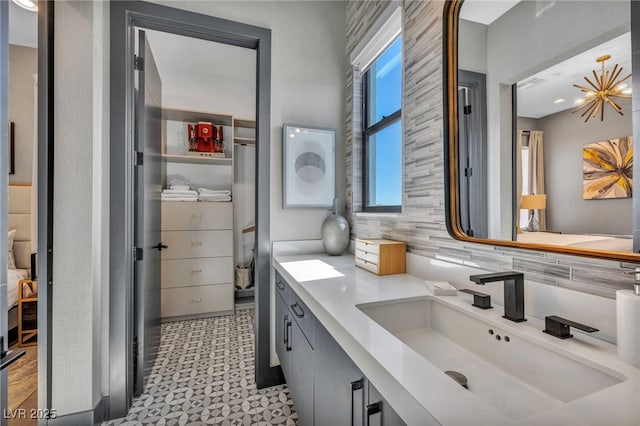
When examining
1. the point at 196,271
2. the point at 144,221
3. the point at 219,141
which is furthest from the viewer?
the point at 219,141

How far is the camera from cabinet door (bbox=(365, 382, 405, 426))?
0.56 meters

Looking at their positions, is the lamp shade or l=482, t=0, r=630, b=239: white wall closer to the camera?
l=482, t=0, r=630, b=239: white wall

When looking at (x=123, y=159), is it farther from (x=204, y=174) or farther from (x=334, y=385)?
(x=204, y=174)

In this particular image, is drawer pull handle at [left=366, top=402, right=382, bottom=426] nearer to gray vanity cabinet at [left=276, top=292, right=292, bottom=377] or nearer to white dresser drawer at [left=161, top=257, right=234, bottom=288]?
gray vanity cabinet at [left=276, top=292, right=292, bottom=377]

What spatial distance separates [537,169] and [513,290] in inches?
14.3

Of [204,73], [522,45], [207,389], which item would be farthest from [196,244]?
[522,45]

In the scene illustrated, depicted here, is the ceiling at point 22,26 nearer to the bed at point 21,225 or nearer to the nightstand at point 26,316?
the bed at point 21,225

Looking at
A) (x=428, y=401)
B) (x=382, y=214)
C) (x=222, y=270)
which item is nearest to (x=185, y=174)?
(x=222, y=270)

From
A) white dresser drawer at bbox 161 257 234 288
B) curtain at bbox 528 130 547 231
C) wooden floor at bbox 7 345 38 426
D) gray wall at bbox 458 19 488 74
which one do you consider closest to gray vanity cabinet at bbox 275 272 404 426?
curtain at bbox 528 130 547 231

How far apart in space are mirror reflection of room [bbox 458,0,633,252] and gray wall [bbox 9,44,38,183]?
3.54m

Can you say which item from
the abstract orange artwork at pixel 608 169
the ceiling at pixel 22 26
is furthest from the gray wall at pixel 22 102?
the abstract orange artwork at pixel 608 169

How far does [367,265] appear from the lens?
145cm

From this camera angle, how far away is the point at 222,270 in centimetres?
307

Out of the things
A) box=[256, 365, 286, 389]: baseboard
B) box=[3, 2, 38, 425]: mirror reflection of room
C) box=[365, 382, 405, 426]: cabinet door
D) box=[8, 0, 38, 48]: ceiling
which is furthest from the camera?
box=[3, 2, 38, 425]: mirror reflection of room
